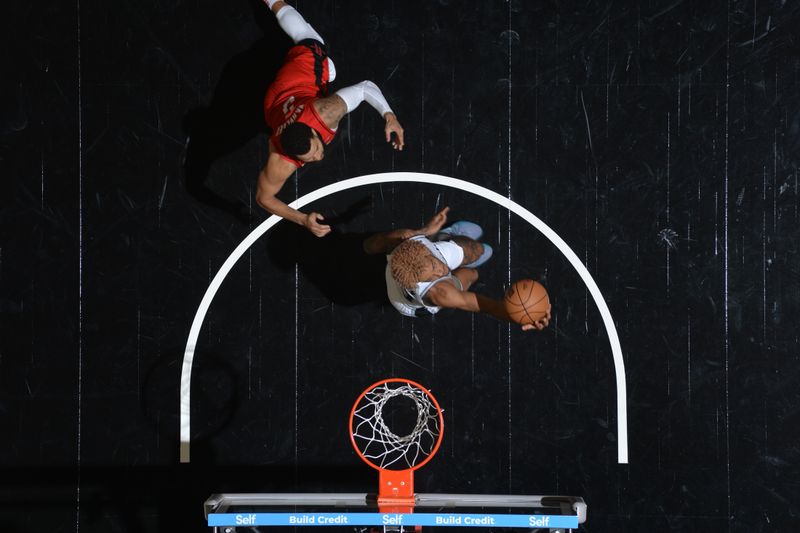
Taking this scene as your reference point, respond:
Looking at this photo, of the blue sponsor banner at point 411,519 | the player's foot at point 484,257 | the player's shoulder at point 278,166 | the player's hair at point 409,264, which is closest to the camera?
the blue sponsor banner at point 411,519

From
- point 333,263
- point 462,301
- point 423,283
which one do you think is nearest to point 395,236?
point 333,263

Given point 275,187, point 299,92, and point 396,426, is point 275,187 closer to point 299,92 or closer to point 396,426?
point 299,92

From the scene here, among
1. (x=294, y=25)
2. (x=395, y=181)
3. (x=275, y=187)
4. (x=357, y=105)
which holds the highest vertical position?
(x=294, y=25)

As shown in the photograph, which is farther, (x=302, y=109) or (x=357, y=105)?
(x=357, y=105)

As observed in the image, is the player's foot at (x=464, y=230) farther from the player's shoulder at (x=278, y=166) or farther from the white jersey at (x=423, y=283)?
the player's shoulder at (x=278, y=166)

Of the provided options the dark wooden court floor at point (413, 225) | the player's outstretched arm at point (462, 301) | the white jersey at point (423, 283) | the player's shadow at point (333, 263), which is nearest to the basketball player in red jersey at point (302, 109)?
the dark wooden court floor at point (413, 225)

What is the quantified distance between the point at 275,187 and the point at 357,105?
41.6 inches

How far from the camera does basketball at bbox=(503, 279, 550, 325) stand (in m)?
5.45

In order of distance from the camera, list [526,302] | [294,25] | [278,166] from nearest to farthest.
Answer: [526,302], [278,166], [294,25]

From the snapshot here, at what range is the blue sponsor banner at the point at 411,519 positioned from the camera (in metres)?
5.32

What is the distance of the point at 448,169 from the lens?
21.7 feet

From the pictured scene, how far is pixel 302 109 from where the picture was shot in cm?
584

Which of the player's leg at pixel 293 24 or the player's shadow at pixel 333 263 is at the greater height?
the player's leg at pixel 293 24

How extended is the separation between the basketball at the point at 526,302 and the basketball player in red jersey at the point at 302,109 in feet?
5.32
